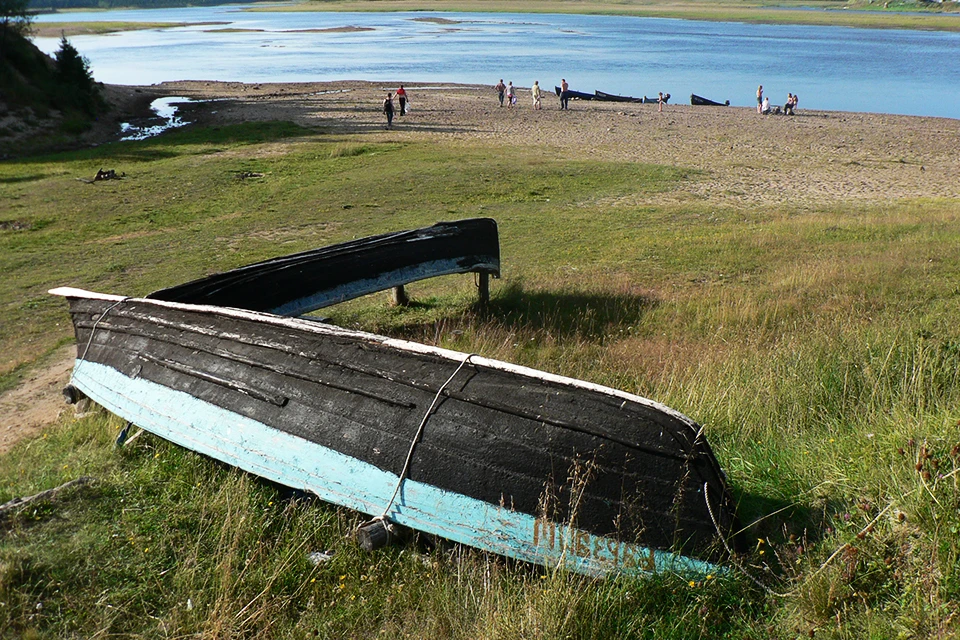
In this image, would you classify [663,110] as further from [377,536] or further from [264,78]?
[377,536]

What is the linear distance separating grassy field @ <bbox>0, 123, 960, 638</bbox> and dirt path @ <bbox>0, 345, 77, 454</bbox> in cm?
37

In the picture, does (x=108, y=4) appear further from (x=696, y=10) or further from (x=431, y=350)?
(x=431, y=350)

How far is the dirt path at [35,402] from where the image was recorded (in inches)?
298

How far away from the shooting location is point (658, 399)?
6.33 m

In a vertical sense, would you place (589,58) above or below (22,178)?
above

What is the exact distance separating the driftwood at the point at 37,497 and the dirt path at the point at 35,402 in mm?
2274

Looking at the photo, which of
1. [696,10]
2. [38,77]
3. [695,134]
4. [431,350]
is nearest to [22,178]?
[38,77]

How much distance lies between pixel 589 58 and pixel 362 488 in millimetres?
70180

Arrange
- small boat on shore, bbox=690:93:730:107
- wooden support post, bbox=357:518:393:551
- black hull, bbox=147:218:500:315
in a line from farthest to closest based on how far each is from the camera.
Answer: small boat on shore, bbox=690:93:730:107, black hull, bbox=147:218:500:315, wooden support post, bbox=357:518:393:551

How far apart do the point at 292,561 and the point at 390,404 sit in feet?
3.55

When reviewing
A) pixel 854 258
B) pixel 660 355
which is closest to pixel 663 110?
pixel 854 258

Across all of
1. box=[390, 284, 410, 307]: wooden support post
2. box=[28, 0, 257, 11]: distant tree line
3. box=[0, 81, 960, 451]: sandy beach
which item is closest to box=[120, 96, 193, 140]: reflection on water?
box=[0, 81, 960, 451]: sandy beach

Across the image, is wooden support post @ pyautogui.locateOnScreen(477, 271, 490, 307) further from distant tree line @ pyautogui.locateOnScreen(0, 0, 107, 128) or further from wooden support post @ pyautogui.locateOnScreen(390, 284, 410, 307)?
distant tree line @ pyautogui.locateOnScreen(0, 0, 107, 128)

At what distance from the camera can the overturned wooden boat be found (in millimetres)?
4102
